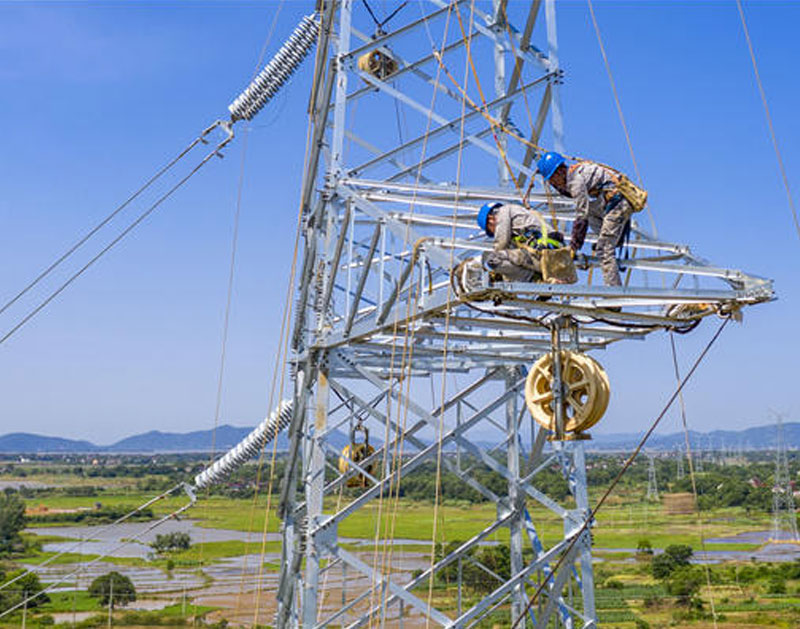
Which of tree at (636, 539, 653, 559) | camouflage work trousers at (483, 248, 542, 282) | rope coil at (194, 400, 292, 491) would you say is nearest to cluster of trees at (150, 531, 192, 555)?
tree at (636, 539, 653, 559)

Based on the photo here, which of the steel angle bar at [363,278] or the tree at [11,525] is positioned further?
the tree at [11,525]

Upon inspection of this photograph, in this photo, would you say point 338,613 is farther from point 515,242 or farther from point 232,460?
point 232,460

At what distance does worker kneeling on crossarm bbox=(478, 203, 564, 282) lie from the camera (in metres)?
7.14

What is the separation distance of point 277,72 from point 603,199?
10235mm

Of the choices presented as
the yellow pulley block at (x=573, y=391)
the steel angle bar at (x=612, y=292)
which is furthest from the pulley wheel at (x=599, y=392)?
the steel angle bar at (x=612, y=292)

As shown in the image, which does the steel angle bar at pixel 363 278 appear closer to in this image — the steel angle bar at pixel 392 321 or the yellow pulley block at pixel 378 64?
the steel angle bar at pixel 392 321

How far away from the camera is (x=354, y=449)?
13406 mm

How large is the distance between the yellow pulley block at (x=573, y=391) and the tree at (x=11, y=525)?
288 feet

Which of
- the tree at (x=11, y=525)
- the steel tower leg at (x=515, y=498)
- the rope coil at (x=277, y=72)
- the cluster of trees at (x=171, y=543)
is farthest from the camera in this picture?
the cluster of trees at (x=171, y=543)

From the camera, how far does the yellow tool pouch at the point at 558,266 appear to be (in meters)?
7.11

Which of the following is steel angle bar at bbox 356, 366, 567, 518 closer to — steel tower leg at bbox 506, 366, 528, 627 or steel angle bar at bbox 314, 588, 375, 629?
steel tower leg at bbox 506, 366, 528, 627

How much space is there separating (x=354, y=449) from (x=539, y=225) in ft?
23.0

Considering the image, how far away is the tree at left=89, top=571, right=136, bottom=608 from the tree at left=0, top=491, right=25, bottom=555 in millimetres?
18191

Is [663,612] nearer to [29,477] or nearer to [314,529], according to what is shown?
[314,529]
